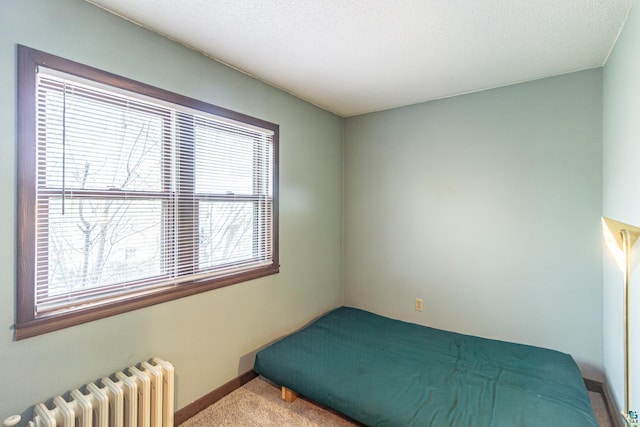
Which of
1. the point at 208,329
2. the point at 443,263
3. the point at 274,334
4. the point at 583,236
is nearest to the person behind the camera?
the point at 208,329

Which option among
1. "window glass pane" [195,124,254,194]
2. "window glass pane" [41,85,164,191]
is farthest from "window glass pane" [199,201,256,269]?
"window glass pane" [41,85,164,191]

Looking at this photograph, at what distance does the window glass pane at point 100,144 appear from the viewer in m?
1.42

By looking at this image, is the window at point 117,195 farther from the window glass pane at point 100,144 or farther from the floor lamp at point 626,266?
the floor lamp at point 626,266

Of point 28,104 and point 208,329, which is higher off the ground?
point 28,104

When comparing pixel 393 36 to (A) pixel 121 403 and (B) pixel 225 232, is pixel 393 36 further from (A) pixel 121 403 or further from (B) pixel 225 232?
(A) pixel 121 403

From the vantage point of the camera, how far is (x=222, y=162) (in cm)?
221

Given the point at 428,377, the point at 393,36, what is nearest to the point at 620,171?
the point at 393,36

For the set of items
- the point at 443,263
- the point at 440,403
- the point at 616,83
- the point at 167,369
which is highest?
the point at 616,83

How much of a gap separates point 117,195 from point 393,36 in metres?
1.91

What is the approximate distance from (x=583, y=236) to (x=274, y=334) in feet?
8.78

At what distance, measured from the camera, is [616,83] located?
1.83 metres

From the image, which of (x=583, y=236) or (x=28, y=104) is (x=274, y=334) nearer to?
(x=28, y=104)

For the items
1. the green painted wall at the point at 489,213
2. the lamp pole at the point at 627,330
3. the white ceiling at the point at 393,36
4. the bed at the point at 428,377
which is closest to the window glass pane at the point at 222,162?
the white ceiling at the point at 393,36

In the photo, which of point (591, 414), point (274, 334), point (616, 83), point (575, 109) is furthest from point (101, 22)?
point (591, 414)
